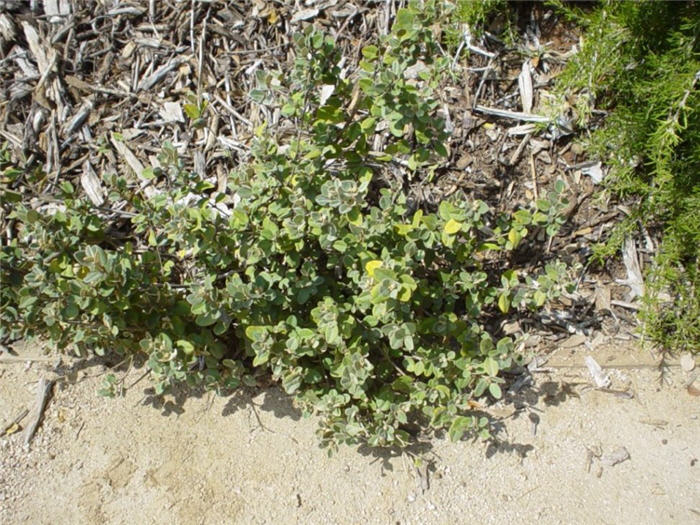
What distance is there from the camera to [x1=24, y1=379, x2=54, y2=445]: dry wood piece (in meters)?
2.89

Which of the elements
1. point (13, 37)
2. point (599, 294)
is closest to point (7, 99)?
point (13, 37)

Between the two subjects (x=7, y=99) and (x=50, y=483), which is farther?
(x=7, y=99)

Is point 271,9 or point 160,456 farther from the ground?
point 271,9

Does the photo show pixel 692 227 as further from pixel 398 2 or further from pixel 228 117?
pixel 228 117

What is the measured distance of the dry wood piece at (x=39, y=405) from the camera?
2.89 metres

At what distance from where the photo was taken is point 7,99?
3.34 meters

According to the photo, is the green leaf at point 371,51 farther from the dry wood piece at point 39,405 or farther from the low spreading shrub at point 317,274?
the dry wood piece at point 39,405

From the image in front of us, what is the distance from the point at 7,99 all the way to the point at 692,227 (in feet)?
11.4

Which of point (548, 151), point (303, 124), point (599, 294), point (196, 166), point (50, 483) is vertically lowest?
point (50, 483)

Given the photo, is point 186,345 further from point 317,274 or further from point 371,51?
point 371,51

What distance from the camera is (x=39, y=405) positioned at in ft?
9.70

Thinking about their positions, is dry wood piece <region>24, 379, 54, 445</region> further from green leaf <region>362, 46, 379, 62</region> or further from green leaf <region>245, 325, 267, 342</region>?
green leaf <region>362, 46, 379, 62</region>

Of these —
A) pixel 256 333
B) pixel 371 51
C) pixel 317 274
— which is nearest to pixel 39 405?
pixel 256 333

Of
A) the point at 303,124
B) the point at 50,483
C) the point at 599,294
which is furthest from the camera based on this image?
the point at 599,294
